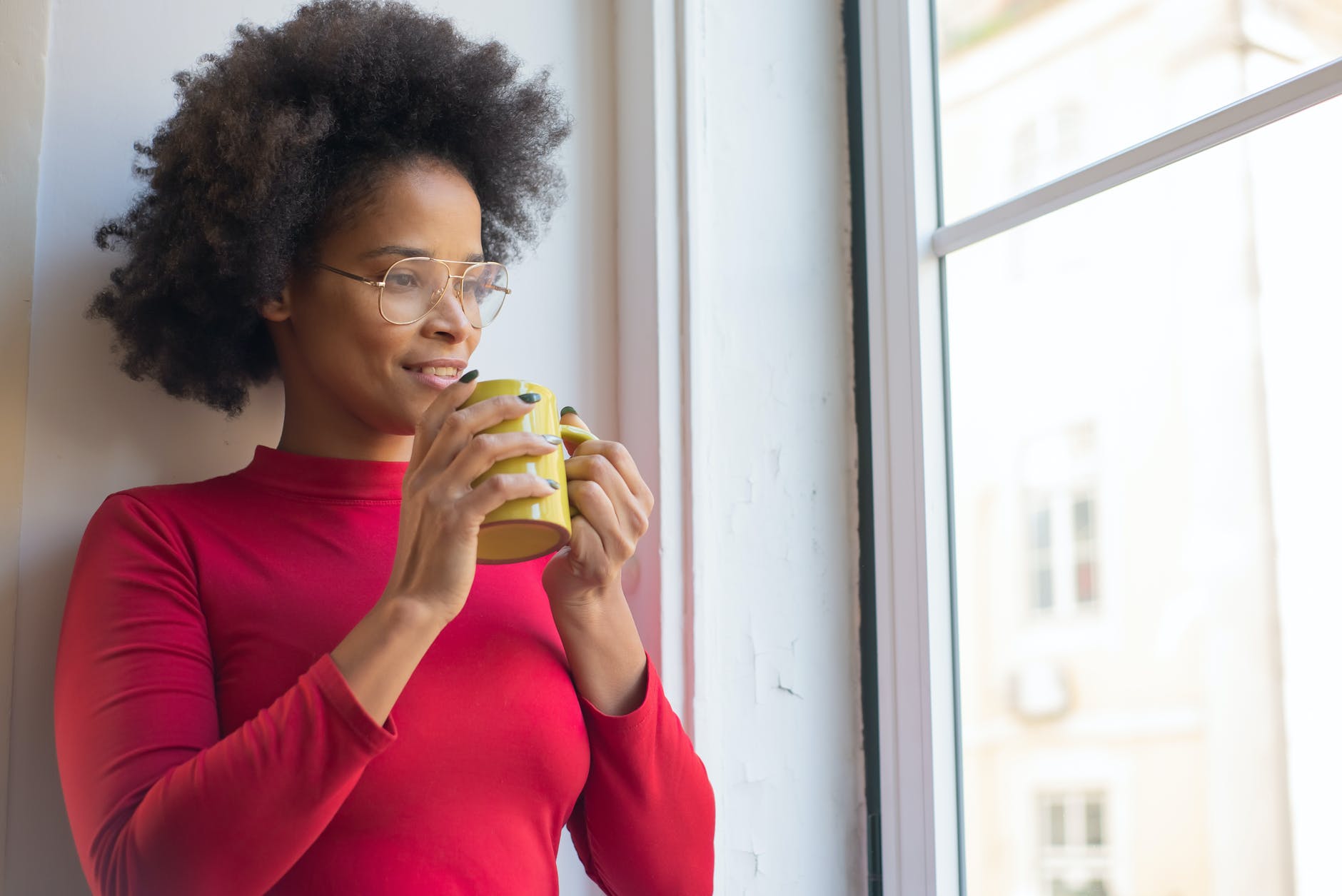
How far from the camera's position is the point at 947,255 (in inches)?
59.1

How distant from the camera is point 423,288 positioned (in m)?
1.07

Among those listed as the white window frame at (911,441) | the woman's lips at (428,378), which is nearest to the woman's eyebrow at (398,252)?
the woman's lips at (428,378)

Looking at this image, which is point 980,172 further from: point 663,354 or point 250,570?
point 250,570

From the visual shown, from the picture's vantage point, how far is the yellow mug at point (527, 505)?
0.89 m

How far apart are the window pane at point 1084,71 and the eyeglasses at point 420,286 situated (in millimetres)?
693

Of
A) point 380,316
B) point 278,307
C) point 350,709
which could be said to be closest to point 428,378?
point 380,316

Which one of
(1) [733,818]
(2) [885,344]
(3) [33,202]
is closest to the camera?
(3) [33,202]

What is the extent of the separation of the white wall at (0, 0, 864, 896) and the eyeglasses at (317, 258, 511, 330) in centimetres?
31

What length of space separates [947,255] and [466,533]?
86cm

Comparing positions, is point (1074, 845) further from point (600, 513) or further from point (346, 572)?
point (346, 572)

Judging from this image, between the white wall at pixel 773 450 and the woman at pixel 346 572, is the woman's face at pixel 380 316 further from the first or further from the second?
the white wall at pixel 773 450

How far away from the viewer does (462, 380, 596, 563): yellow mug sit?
2.91ft

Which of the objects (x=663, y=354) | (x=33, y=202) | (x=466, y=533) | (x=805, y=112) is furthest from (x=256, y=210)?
(x=805, y=112)

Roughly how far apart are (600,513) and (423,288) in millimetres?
271
